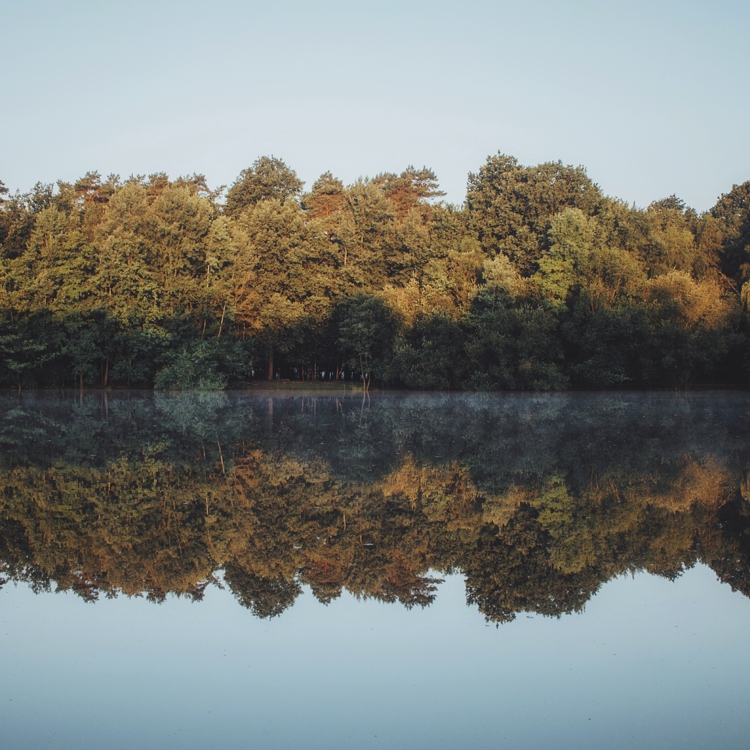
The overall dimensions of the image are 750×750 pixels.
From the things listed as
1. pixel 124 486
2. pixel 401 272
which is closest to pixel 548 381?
pixel 401 272

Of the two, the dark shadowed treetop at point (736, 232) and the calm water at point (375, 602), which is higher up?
the dark shadowed treetop at point (736, 232)

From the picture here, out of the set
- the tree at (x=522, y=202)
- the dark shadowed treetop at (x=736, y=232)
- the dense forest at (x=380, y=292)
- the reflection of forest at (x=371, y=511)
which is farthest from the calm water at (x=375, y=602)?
the dark shadowed treetop at (x=736, y=232)

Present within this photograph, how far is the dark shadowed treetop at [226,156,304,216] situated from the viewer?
66750mm

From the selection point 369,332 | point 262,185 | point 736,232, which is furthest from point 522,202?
point 262,185

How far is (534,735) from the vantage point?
495 centimetres

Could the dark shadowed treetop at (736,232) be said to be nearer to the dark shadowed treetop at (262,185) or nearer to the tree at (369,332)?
the tree at (369,332)

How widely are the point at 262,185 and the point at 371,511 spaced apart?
59.1 metres

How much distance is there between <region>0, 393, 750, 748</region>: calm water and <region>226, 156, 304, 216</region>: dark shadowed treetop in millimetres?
53209

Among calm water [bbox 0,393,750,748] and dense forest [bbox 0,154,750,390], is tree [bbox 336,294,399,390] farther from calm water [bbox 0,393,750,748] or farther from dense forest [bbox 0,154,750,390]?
calm water [bbox 0,393,750,748]

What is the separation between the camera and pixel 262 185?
2643 inches

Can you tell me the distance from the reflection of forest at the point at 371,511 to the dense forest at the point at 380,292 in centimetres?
2467

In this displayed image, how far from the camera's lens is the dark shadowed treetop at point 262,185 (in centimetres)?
6675

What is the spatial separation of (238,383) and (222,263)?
25.8 feet

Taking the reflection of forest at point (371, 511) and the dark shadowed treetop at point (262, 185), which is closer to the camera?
the reflection of forest at point (371, 511)
